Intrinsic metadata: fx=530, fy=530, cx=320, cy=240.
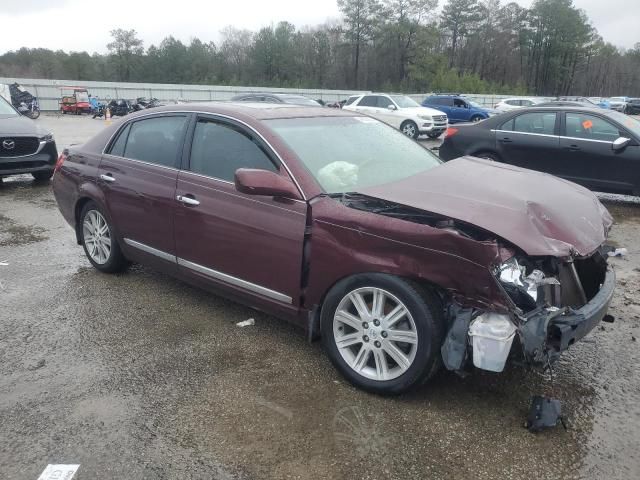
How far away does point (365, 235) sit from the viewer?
9.60ft

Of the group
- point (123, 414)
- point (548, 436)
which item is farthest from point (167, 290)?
point (548, 436)

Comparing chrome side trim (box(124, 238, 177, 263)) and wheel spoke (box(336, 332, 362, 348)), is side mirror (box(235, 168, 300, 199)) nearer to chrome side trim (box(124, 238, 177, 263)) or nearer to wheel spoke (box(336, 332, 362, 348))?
wheel spoke (box(336, 332, 362, 348))

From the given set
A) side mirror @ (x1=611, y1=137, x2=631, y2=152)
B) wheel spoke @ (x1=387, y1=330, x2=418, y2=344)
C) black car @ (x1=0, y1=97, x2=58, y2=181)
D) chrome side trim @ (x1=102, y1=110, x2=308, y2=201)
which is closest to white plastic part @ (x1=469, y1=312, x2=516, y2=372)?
wheel spoke @ (x1=387, y1=330, x2=418, y2=344)

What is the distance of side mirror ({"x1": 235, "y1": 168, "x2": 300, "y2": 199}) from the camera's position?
316cm

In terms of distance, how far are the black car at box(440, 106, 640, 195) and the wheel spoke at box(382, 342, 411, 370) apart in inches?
251

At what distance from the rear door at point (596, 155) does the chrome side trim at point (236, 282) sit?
255 inches

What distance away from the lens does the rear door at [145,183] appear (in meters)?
4.06

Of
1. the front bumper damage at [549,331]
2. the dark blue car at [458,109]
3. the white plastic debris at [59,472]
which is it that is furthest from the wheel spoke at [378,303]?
the dark blue car at [458,109]

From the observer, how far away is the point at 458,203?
9.61 feet

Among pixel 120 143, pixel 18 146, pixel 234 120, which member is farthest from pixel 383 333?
pixel 18 146

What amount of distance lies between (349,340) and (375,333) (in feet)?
0.64

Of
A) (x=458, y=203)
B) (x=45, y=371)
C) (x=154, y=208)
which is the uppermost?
(x=458, y=203)

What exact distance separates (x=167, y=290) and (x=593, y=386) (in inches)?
132

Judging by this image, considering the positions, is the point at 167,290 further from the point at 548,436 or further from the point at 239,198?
the point at 548,436
